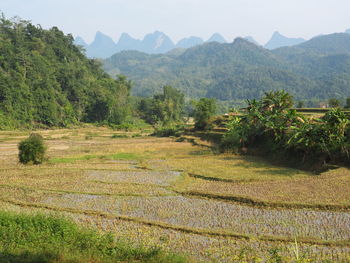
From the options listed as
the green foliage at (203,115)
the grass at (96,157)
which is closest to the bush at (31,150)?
the grass at (96,157)

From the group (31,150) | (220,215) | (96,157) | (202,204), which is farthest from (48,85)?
(220,215)

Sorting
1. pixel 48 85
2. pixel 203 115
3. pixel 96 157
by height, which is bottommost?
pixel 96 157

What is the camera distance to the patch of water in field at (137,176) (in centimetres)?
1588

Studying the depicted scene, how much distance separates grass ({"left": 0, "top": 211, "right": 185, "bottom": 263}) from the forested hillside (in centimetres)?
4086

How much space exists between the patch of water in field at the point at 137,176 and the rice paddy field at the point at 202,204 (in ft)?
0.16

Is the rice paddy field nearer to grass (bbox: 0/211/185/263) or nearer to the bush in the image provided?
the bush

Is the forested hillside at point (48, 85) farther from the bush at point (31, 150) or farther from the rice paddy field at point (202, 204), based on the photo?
the rice paddy field at point (202, 204)

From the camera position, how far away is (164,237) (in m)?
9.20

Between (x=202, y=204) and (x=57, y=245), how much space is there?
585 centimetres

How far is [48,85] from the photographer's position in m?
55.2

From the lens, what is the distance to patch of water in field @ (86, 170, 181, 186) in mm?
15882

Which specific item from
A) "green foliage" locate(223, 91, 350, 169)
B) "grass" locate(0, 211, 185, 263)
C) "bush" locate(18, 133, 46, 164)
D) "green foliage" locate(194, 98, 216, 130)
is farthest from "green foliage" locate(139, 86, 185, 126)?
"grass" locate(0, 211, 185, 263)

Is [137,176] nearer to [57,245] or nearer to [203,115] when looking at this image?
[57,245]

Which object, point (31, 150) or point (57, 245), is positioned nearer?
point (57, 245)
